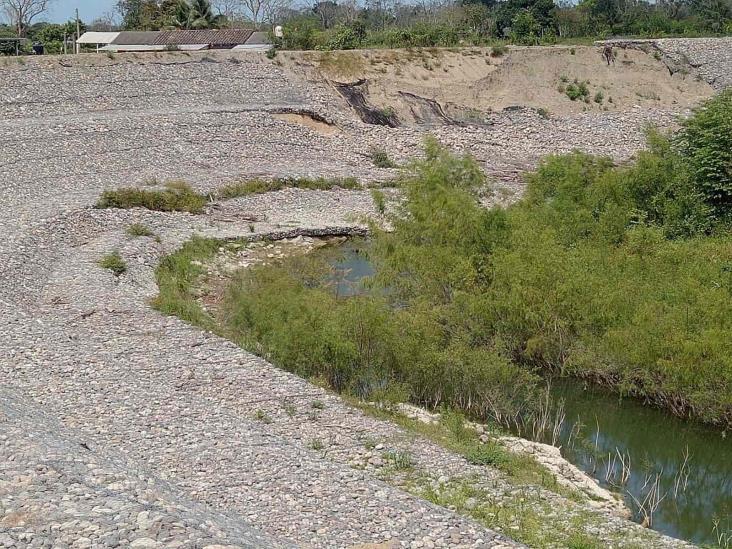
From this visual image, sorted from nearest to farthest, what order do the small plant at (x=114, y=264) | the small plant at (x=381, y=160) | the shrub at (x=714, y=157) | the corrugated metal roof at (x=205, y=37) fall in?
1. the small plant at (x=114, y=264)
2. the shrub at (x=714, y=157)
3. the small plant at (x=381, y=160)
4. the corrugated metal roof at (x=205, y=37)

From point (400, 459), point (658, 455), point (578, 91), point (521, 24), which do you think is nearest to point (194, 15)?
point (521, 24)

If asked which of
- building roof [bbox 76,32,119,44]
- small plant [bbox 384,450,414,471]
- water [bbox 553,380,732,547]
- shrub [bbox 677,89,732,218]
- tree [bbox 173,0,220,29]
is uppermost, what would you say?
tree [bbox 173,0,220,29]

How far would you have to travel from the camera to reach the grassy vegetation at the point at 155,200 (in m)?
30.9

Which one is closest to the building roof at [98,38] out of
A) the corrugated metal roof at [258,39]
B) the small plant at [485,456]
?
the corrugated metal roof at [258,39]

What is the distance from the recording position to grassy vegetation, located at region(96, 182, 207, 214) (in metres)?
30.9

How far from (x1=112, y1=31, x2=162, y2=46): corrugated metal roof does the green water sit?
1763 inches

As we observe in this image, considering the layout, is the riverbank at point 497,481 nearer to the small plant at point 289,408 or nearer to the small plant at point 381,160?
the small plant at point 289,408

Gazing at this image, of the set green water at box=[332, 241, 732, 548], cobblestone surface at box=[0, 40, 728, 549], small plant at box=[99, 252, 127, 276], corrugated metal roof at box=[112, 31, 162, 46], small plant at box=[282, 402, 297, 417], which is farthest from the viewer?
corrugated metal roof at box=[112, 31, 162, 46]

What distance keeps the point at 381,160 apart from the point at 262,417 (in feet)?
82.6

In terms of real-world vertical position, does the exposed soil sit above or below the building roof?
below

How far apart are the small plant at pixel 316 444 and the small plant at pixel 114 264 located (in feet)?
35.3

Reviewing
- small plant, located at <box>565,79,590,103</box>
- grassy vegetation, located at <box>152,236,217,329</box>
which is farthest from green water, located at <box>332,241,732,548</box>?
small plant, located at <box>565,79,590,103</box>

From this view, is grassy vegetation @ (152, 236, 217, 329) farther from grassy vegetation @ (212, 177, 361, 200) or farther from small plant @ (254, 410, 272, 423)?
grassy vegetation @ (212, 177, 361, 200)

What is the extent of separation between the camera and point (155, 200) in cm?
3156
